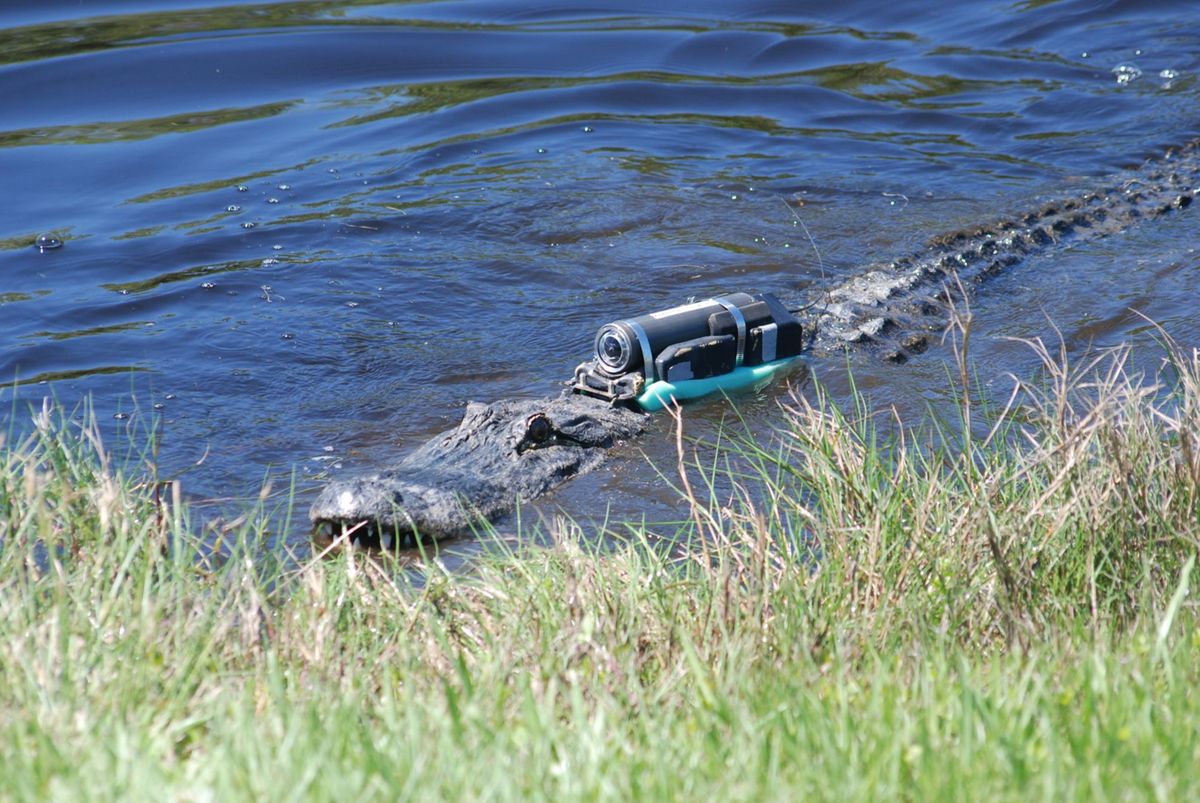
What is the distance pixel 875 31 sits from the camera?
1245 cm

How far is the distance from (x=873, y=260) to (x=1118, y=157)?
9.34ft

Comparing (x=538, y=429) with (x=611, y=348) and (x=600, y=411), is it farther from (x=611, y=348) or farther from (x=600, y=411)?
(x=611, y=348)

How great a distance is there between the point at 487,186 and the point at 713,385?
3519mm

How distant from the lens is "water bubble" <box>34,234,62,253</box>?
7559mm

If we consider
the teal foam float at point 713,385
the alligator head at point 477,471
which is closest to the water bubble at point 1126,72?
the teal foam float at point 713,385

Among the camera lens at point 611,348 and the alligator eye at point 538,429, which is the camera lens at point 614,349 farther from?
the alligator eye at point 538,429

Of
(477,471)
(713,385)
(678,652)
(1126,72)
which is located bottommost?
(713,385)

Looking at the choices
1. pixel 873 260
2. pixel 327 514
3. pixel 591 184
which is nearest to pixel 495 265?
pixel 591 184

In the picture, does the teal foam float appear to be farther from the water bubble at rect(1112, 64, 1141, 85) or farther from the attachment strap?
the water bubble at rect(1112, 64, 1141, 85)

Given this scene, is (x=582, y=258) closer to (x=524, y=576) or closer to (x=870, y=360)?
(x=870, y=360)

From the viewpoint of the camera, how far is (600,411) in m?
5.25

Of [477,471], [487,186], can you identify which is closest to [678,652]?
[477,471]

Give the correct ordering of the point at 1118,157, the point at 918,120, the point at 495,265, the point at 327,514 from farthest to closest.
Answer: the point at 918,120 → the point at 1118,157 → the point at 495,265 → the point at 327,514

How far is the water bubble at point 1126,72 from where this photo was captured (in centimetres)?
1081
